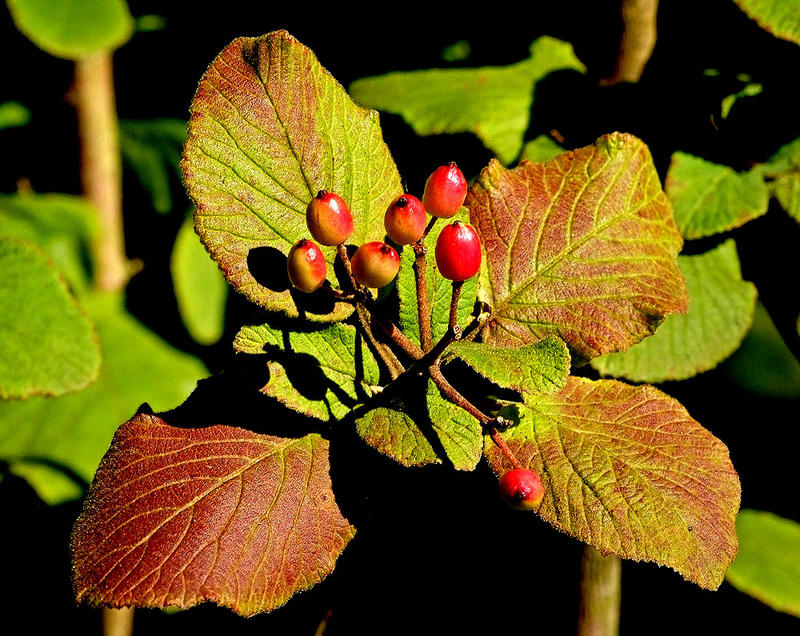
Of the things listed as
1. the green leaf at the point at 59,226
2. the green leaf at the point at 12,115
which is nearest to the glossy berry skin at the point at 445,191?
the green leaf at the point at 59,226

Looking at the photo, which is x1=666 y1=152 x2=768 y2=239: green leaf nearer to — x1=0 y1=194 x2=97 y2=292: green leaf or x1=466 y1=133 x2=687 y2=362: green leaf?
x1=466 y1=133 x2=687 y2=362: green leaf

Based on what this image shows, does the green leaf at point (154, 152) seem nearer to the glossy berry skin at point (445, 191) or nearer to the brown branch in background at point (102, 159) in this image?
the brown branch in background at point (102, 159)

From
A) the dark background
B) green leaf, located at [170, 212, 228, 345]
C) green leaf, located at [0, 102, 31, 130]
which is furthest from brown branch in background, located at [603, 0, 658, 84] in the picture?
green leaf, located at [0, 102, 31, 130]

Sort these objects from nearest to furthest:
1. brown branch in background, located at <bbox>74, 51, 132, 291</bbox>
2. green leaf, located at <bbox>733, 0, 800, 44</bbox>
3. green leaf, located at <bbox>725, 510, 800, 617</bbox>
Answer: green leaf, located at <bbox>733, 0, 800, 44</bbox>, green leaf, located at <bbox>725, 510, 800, 617</bbox>, brown branch in background, located at <bbox>74, 51, 132, 291</bbox>

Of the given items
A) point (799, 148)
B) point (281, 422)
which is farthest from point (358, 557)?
point (799, 148)

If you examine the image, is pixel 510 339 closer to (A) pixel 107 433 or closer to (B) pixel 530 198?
(B) pixel 530 198

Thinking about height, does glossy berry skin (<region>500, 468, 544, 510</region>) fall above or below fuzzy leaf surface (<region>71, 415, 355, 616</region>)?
above
